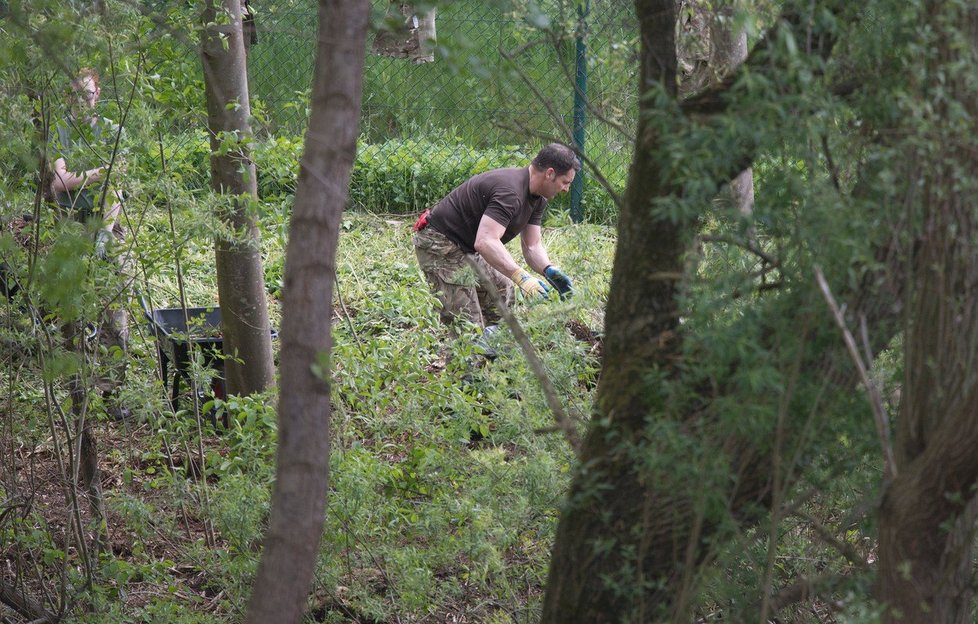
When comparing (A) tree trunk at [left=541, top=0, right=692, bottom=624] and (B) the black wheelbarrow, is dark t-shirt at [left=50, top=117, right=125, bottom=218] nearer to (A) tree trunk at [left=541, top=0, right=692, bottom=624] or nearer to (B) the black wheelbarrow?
(B) the black wheelbarrow

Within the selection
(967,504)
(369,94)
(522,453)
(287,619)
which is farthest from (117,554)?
(369,94)

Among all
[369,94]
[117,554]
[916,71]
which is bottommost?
[117,554]

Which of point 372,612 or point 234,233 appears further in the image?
point 234,233

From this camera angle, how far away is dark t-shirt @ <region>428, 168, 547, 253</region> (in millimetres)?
5855

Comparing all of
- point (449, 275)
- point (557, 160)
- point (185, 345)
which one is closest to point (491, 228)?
point (449, 275)

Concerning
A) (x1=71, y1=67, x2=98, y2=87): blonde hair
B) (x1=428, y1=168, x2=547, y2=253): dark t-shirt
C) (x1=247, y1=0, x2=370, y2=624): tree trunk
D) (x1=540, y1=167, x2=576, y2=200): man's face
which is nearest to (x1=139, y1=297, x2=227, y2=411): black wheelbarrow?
(x1=71, y1=67, x2=98, y2=87): blonde hair

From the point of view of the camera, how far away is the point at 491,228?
5.84 m

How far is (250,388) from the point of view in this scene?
5.11 m

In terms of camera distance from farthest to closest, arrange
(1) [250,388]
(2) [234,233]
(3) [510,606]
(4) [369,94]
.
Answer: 1. (4) [369,94]
2. (1) [250,388]
3. (2) [234,233]
4. (3) [510,606]

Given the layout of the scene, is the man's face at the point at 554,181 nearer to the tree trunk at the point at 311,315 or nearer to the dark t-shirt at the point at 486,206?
the dark t-shirt at the point at 486,206

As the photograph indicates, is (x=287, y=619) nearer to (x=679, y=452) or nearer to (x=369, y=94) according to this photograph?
(x=679, y=452)

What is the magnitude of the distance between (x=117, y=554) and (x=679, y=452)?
3.34m

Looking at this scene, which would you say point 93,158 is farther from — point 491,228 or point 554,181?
point 554,181

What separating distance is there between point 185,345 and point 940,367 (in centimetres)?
419
